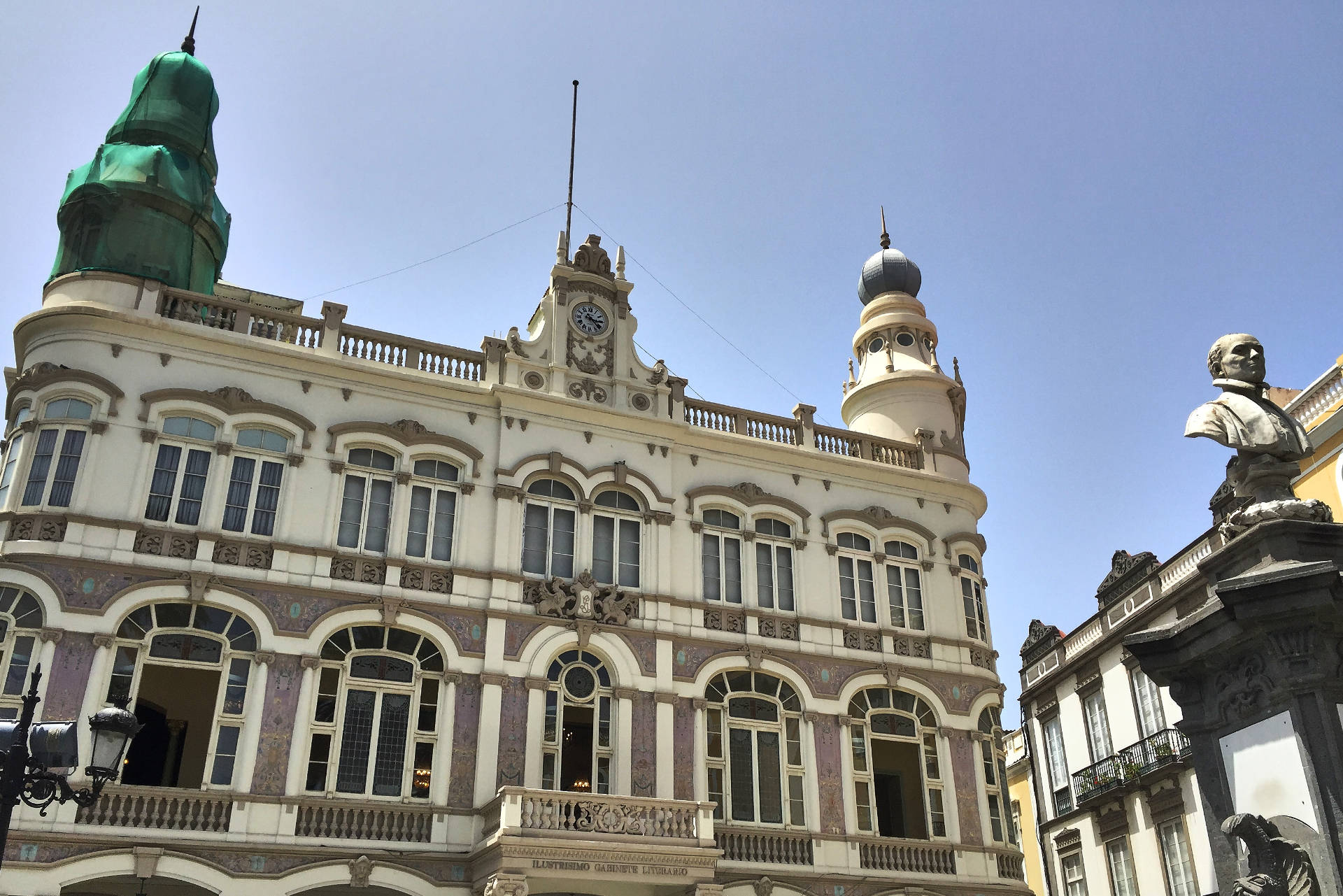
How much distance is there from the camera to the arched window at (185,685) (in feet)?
58.1

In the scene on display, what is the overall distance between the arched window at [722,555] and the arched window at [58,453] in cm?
1101

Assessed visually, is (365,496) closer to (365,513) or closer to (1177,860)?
(365,513)

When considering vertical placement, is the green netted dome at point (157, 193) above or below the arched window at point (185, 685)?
above

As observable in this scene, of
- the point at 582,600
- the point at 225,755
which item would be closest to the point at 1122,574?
the point at 582,600

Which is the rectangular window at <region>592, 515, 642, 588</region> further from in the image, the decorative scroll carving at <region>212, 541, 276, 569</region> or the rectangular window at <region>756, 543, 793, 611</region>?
the decorative scroll carving at <region>212, 541, 276, 569</region>

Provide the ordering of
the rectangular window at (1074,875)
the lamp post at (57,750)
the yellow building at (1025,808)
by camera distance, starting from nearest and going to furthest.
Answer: the lamp post at (57,750)
the rectangular window at (1074,875)
the yellow building at (1025,808)

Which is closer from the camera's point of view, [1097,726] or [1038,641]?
[1097,726]

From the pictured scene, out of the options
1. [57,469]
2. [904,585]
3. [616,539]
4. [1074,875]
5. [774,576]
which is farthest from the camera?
[1074,875]

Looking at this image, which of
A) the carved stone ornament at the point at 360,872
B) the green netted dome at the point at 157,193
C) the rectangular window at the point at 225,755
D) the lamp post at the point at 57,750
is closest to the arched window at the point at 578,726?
the carved stone ornament at the point at 360,872

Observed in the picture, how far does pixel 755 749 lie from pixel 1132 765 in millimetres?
9540

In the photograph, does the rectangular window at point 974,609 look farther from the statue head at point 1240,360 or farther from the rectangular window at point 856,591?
the statue head at point 1240,360

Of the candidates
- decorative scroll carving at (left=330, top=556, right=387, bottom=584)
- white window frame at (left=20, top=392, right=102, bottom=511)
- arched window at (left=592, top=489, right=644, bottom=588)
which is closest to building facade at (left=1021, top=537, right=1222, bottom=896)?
arched window at (left=592, top=489, right=644, bottom=588)

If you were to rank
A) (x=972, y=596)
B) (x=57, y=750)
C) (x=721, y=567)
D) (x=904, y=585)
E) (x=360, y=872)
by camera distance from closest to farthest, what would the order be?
1. (x=57, y=750)
2. (x=360, y=872)
3. (x=721, y=567)
4. (x=904, y=585)
5. (x=972, y=596)

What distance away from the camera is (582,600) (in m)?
20.6
